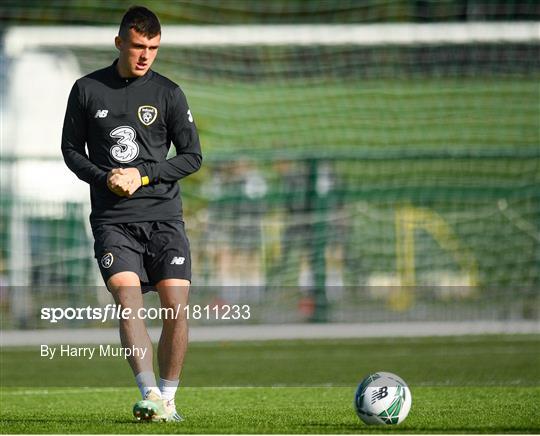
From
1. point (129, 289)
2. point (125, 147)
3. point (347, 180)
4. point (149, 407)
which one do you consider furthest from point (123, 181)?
point (347, 180)

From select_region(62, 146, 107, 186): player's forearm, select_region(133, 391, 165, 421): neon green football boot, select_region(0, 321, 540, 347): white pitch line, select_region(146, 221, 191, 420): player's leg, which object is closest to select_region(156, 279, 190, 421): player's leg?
select_region(146, 221, 191, 420): player's leg

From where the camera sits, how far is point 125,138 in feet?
23.4

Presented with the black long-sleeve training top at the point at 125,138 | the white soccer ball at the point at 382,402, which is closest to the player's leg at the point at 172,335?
the black long-sleeve training top at the point at 125,138

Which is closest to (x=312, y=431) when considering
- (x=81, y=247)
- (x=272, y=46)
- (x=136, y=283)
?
(x=136, y=283)

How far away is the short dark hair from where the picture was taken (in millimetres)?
7004

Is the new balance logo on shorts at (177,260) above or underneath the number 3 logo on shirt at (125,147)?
underneath

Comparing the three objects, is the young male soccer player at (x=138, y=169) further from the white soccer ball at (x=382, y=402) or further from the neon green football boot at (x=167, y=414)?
the white soccer ball at (x=382, y=402)

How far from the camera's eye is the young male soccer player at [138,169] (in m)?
7.04

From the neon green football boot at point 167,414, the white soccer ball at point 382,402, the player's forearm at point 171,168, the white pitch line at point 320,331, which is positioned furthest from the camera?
the white pitch line at point 320,331

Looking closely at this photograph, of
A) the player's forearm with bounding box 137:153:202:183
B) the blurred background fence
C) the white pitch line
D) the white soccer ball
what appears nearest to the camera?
the white soccer ball

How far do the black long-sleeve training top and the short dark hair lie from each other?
0.31 metres

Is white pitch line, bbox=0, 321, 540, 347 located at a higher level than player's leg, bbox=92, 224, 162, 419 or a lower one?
lower

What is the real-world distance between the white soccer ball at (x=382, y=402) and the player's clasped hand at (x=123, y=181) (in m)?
1.60

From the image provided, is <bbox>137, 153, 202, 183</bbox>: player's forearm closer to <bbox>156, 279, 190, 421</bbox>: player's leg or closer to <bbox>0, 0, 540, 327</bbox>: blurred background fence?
<bbox>156, 279, 190, 421</bbox>: player's leg
